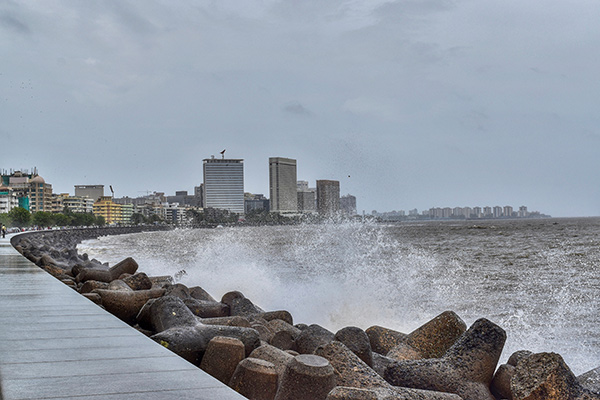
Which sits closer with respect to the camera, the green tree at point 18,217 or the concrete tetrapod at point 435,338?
the concrete tetrapod at point 435,338

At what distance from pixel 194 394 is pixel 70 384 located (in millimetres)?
685

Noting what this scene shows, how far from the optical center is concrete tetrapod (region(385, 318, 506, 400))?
4.88 m

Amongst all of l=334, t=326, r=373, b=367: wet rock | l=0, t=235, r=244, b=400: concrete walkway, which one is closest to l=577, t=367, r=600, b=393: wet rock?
l=334, t=326, r=373, b=367: wet rock

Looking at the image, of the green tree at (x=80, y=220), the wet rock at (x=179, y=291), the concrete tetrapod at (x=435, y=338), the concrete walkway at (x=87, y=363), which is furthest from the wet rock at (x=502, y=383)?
the green tree at (x=80, y=220)

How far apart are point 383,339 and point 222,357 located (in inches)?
125

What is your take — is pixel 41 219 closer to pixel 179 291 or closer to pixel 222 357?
pixel 179 291

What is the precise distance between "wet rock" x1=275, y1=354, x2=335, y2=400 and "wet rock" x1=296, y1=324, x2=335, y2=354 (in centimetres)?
224

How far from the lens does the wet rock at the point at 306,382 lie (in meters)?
3.82

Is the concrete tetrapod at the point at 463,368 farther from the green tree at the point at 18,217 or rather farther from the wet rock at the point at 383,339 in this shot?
the green tree at the point at 18,217

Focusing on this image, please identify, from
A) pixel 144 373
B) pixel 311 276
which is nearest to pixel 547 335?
pixel 144 373

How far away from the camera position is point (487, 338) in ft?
17.5

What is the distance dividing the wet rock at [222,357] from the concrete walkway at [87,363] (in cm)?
77

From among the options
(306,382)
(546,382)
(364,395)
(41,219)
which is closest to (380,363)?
(546,382)

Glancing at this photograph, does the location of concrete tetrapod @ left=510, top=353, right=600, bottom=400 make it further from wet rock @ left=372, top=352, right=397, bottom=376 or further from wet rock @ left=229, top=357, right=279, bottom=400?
wet rock @ left=229, top=357, right=279, bottom=400
